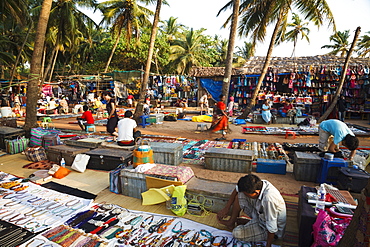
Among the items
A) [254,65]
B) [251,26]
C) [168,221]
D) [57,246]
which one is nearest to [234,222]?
[168,221]

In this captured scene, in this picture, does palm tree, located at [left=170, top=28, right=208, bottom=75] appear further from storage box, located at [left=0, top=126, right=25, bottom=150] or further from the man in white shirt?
the man in white shirt

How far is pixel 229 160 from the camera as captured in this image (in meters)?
5.54

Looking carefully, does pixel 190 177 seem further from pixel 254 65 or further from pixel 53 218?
pixel 254 65

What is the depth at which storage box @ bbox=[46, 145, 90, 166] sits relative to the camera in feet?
19.8

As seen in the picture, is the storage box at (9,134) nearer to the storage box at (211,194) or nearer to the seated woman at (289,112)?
the storage box at (211,194)

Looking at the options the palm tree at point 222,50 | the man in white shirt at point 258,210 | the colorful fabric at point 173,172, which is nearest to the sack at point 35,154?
the colorful fabric at point 173,172

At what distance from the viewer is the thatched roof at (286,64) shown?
51.1ft

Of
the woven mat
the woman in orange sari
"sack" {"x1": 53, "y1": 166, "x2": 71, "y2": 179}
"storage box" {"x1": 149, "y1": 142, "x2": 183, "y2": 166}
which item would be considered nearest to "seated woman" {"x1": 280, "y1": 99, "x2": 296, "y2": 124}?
the woman in orange sari

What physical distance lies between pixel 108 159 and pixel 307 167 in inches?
174

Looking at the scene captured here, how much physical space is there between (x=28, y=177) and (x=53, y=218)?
2.32 m

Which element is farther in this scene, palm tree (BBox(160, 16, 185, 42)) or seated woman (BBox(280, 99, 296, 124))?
palm tree (BBox(160, 16, 185, 42))

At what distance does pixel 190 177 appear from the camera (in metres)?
4.47

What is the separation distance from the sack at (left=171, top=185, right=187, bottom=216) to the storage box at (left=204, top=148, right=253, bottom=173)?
1958mm

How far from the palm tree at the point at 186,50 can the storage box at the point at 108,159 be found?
78.1ft
